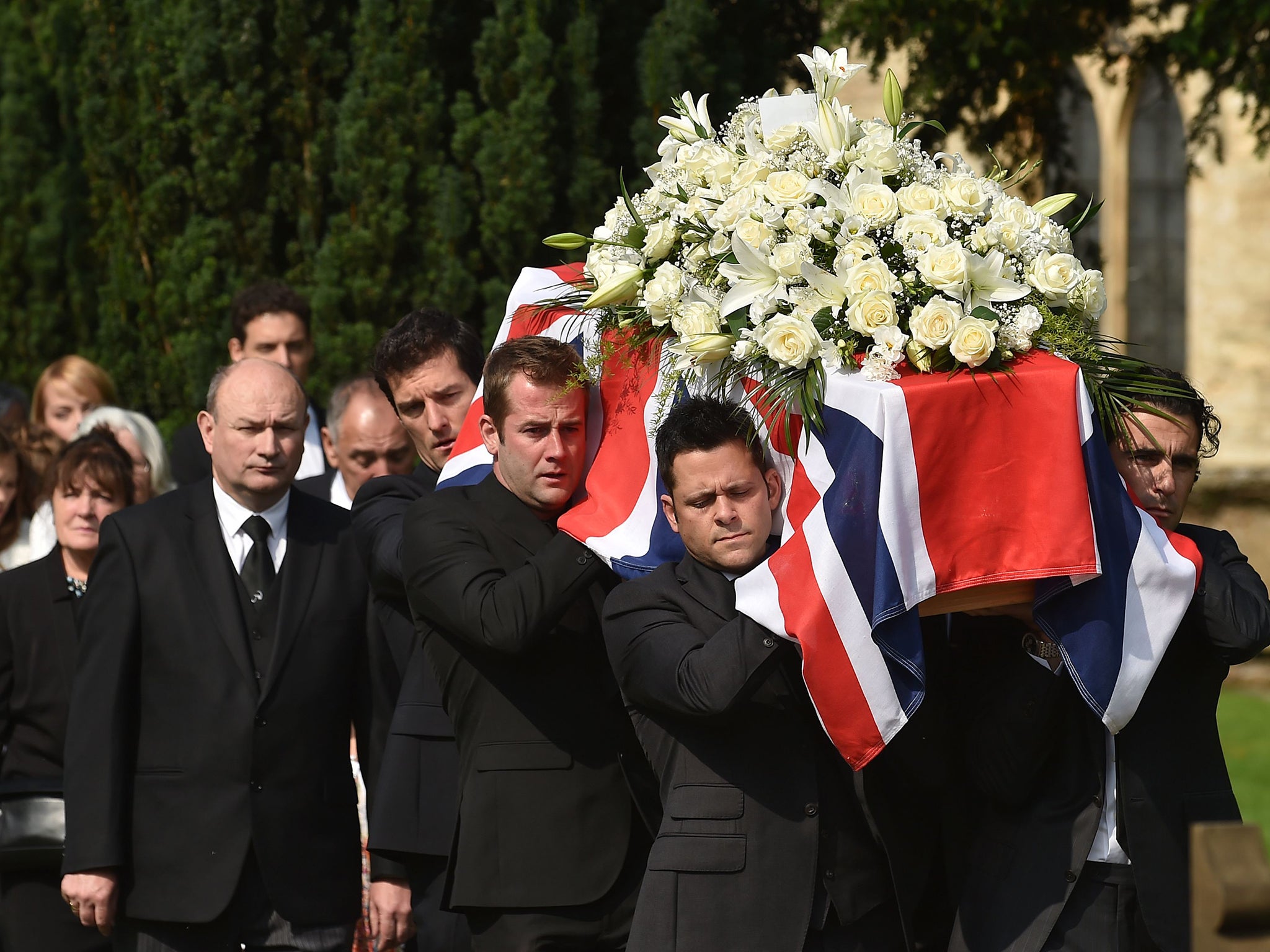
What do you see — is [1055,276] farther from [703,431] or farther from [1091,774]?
[1091,774]

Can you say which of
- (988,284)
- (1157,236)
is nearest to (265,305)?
(988,284)

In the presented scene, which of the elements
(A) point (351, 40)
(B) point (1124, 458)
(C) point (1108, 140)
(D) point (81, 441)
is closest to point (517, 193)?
(A) point (351, 40)

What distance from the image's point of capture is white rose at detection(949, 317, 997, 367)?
311 cm

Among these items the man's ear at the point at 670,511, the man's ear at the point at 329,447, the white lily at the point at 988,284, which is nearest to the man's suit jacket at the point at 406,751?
the man's ear at the point at 670,511

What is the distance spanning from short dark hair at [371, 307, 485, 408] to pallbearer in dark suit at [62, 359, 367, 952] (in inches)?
10.7

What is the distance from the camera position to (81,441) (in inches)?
205

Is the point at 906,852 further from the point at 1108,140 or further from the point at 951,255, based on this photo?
the point at 1108,140

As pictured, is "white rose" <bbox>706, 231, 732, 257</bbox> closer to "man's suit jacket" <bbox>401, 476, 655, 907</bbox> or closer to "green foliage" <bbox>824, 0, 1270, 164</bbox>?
"man's suit jacket" <bbox>401, 476, 655, 907</bbox>

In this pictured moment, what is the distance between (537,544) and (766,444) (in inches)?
25.1

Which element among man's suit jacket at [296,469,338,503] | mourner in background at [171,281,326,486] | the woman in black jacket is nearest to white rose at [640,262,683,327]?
the woman in black jacket

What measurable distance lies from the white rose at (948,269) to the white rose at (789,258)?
25 centimetres

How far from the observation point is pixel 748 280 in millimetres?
3332

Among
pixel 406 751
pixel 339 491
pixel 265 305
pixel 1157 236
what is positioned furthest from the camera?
pixel 1157 236

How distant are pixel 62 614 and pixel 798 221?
9.04 feet
